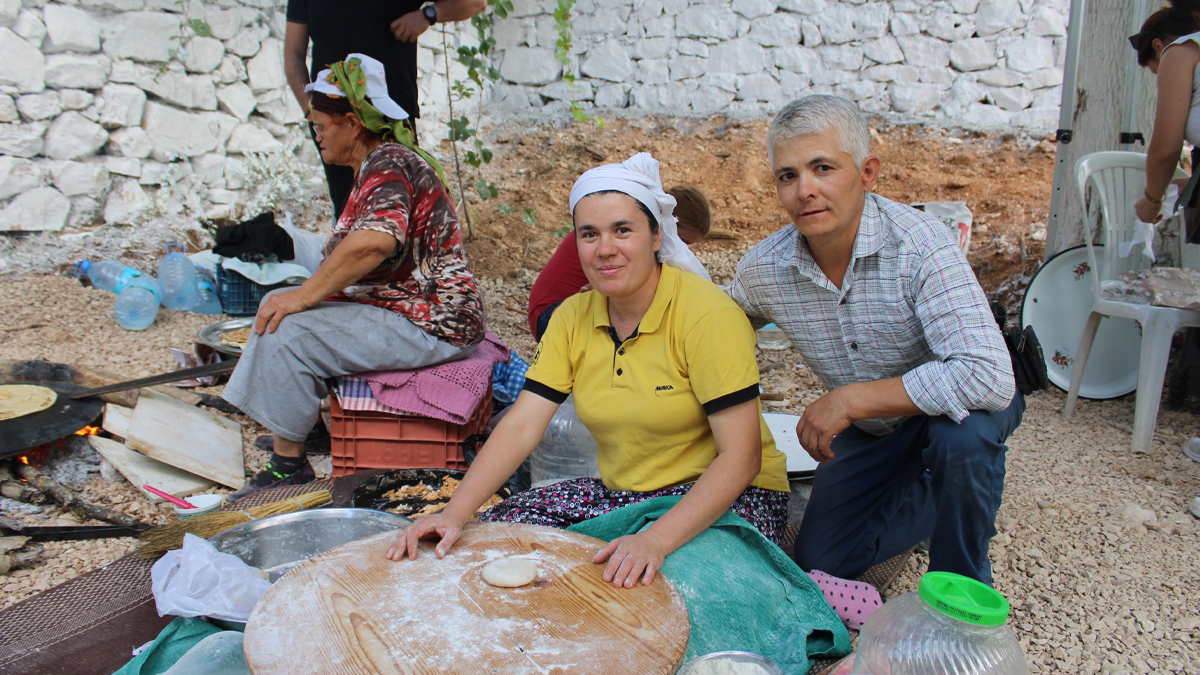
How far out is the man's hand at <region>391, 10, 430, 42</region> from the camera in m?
3.71

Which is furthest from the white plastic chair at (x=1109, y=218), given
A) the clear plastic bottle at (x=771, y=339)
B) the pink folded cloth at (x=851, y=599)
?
the pink folded cloth at (x=851, y=599)

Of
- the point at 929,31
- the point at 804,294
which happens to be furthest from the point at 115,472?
the point at 929,31

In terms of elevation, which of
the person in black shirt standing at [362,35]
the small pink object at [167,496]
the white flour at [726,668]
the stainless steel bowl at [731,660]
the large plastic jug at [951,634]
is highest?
the person in black shirt standing at [362,35]

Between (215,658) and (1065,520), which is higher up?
(215,658)

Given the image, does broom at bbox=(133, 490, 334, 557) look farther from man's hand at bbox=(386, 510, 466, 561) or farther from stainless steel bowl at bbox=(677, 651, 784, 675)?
stainless steel bowl at bbox=(677, 651, 784, 675)

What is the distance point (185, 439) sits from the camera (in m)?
3.01

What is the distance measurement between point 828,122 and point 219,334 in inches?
137

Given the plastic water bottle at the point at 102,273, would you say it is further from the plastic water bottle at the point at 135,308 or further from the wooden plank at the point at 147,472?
the wooden plank at the point at 147,472

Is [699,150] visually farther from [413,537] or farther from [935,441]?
[413,537]

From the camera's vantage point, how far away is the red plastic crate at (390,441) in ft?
9.45

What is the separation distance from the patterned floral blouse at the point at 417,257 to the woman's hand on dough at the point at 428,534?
145 centimetres

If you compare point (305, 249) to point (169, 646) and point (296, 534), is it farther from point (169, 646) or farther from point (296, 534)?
point (169, 646)

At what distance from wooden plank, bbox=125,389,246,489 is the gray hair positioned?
2.59 m

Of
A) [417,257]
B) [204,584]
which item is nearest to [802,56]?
[417,257]
